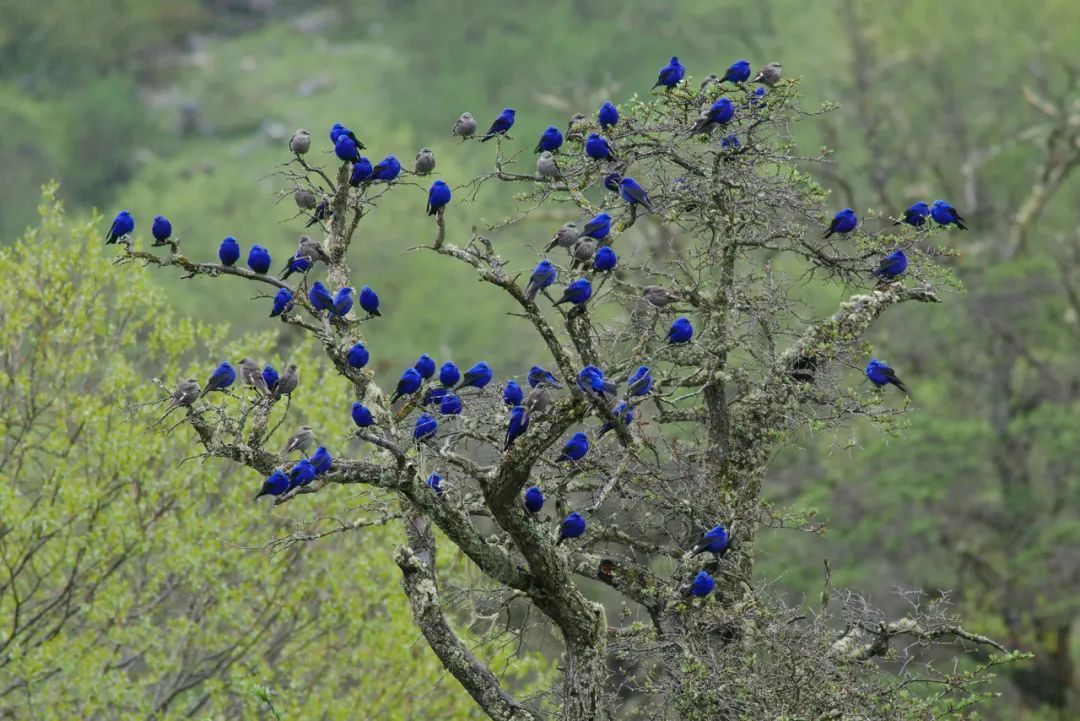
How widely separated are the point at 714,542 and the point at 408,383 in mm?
2336

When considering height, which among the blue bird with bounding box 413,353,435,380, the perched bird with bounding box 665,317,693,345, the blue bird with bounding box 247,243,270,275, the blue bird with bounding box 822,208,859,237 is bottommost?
the blue bird with bounding box 413,353,435,380

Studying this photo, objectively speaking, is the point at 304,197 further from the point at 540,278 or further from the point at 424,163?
the point at 540,278

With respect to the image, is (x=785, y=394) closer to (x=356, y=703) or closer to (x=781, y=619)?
A: (x=781, y=619)

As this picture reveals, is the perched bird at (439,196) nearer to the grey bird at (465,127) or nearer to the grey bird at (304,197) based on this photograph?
the grey bird at (465,127)

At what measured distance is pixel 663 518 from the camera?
11789 millimetres

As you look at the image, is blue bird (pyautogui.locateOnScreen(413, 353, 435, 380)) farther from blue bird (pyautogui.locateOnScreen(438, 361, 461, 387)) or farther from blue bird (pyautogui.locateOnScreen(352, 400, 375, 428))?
blue bird (pyautogui.locateOnScreen(352, 400, 375, 428))

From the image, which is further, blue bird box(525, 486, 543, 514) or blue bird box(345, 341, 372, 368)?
blue bird box(525, 486, 543, 514)

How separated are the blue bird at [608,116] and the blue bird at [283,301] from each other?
8.58 ft

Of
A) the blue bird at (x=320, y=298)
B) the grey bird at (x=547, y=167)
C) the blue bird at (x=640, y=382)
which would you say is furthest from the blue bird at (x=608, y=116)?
the blue bird at (x=320, y=298)

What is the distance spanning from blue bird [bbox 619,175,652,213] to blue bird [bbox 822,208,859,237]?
57.2 inches

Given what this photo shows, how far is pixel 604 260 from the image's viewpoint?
9953 mm

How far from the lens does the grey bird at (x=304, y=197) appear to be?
10453 mm

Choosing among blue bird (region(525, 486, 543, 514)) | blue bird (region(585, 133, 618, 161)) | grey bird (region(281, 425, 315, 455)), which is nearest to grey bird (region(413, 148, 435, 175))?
blue bird (region(585, 133, 618, 161))

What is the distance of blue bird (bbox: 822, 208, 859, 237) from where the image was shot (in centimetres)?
1125
